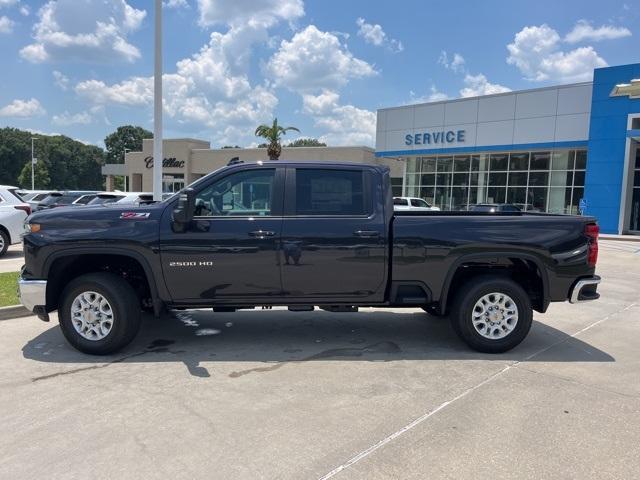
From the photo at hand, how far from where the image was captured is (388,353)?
5777mm

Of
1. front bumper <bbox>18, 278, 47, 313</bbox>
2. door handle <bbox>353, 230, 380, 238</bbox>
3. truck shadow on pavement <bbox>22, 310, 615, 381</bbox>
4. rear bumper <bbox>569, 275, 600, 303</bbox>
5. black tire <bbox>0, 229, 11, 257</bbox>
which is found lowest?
truck shadow on pavement <bbox>22, 310, 615, 381</bbox>

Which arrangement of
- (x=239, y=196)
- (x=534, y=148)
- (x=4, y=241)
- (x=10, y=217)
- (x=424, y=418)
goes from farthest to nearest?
(x=534, y=148) → (x=4, y=241) → (x=10, y=217) → (x=239, y=196) → (x=424, y=418)

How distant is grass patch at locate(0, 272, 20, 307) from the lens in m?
7.28

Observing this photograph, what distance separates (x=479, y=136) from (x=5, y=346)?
31.2 m

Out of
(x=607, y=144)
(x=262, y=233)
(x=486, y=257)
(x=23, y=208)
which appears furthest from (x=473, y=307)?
(x=607, y=144)

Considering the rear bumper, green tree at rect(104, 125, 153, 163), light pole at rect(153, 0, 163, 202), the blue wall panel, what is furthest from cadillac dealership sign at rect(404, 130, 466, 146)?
green tree at rect(104, 125, 153, 163)

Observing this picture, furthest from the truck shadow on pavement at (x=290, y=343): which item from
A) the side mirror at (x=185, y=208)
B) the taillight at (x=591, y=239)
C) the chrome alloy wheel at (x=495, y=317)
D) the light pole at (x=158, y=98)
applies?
the light pole at (x=158, y=98)

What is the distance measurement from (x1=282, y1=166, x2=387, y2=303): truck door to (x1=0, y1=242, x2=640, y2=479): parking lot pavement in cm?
76

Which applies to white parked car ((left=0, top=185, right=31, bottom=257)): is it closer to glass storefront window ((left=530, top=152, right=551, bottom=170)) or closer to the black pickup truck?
the black pickup truck

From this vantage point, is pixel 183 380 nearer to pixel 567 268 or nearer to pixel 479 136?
pixel 567 268

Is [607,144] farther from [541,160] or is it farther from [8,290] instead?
[8,290]

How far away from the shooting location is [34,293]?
5.35 metres

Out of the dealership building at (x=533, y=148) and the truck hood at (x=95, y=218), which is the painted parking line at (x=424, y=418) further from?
the dealership building at (x=533, y=148)

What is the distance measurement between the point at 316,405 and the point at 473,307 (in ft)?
7.45
